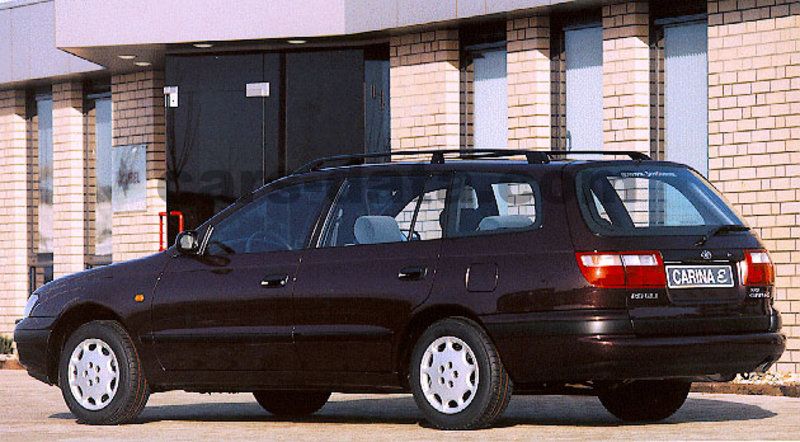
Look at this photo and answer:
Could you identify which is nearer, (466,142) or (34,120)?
(466,142)

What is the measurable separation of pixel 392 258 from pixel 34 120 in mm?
17488

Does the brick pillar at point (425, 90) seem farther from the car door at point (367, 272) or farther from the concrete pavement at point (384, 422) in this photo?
the car door at point (367, 272)

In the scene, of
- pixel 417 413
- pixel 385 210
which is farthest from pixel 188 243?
pixel 417 413

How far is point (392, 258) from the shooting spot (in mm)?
11523

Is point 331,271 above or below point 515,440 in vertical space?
above

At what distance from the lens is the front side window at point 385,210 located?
38.2 feet

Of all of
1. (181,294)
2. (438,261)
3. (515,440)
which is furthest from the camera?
(181,294)

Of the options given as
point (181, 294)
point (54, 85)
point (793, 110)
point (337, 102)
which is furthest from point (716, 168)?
point (54, 85)

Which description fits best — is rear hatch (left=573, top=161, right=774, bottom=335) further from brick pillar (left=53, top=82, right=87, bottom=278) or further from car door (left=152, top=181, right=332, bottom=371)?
brick pillar (left=53, top=82, right=87, bottom=278)

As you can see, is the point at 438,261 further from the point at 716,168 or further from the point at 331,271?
the point at 716,168

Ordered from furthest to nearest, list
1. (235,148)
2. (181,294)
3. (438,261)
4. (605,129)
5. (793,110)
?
(235,148) < (605,129) < (793,110) < (181,294) < (438,261)

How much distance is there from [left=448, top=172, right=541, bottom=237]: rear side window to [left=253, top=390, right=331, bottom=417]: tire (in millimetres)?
2347

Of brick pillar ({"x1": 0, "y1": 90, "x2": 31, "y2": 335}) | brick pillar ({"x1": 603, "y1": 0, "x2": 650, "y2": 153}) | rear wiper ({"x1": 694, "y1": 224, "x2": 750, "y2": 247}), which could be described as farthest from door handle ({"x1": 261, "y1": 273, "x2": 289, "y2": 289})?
brick pillar ({"x1": 0, "y1": 90, "x2": 31, "y2": 335})

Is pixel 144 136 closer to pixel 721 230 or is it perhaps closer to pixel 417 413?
pixel 417 413
